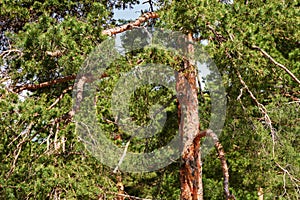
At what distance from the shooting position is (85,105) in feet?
22.1

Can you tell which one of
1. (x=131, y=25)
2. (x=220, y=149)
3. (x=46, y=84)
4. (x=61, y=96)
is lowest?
(x=220, y=149)

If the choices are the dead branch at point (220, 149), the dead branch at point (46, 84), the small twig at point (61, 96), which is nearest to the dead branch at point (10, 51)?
the dead branch at point (46, 84)

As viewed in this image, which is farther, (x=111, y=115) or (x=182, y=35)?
(x=111, y=115)

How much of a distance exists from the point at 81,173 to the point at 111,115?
1.98m

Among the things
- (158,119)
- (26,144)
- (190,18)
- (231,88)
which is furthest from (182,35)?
(26,144)

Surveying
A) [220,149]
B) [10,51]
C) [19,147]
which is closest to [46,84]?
[10,51]

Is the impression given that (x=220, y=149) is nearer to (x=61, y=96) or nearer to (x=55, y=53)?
(x=61, y=96)

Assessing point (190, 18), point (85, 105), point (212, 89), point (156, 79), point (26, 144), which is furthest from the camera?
point (212, 89)

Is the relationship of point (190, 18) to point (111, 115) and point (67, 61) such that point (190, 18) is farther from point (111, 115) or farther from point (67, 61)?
point (111, 115)

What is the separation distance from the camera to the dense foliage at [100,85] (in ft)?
18.1

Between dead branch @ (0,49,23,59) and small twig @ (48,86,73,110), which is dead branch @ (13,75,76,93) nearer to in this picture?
small twig @ (48,86,73,110)

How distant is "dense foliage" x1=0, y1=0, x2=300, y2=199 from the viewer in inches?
218

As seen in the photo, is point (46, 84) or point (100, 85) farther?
point (46, 84)

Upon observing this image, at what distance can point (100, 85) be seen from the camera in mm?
6797
